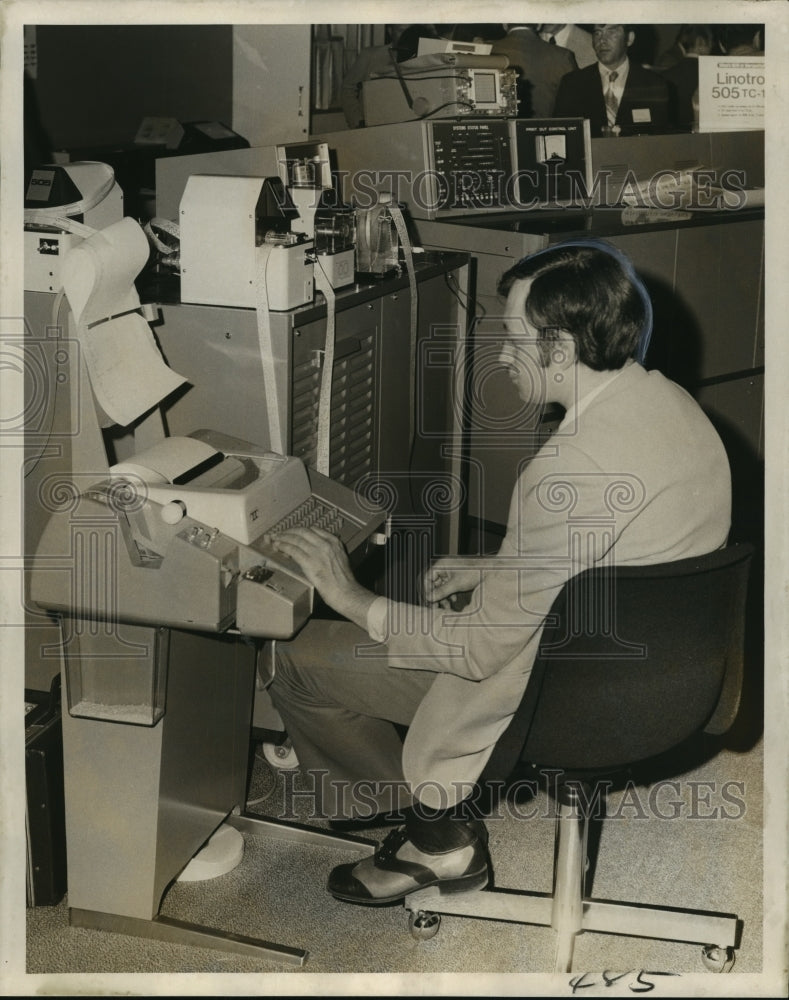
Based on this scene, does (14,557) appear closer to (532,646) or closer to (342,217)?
(532,646)

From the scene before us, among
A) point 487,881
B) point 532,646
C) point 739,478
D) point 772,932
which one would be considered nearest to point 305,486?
point 532,646

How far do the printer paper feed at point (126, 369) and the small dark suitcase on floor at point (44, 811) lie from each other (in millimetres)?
569

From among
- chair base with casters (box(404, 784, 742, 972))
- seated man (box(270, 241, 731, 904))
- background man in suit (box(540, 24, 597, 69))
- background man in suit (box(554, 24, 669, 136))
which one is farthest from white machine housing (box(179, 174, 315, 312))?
background man in suit (box(540, 24, 597, 69))

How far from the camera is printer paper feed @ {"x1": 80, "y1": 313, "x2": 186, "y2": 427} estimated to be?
1814 millimetres

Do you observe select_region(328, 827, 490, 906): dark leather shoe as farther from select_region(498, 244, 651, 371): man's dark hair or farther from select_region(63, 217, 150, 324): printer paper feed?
select_region(63, 217, 150, 324): printer paper feed

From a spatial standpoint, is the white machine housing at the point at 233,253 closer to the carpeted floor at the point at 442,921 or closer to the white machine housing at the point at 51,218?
the white machine housing at the point at 51,218

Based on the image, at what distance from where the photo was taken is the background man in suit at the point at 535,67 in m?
3.77

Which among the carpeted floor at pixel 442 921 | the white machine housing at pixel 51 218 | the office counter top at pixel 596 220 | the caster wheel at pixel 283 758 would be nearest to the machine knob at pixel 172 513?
the white machine housing at pixel 51 218

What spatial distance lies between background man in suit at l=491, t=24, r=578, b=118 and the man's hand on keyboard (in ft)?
8.46

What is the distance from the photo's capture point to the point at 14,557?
5.21 ft

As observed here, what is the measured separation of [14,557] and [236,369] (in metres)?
0.61

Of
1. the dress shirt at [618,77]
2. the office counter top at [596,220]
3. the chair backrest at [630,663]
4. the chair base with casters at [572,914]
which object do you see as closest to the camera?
the chair backrest at [630,663]

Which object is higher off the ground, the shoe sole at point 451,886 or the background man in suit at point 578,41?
the background man in suit at point 578,41

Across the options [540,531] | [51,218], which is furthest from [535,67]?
[540,531]
